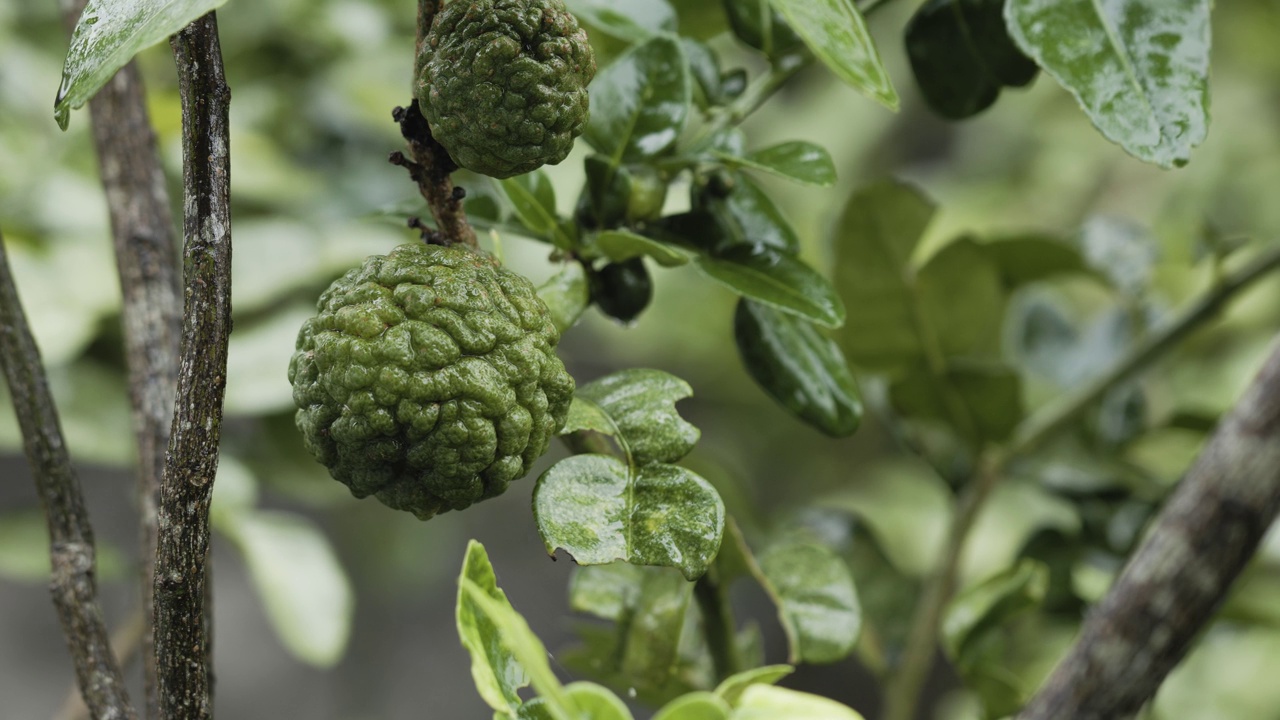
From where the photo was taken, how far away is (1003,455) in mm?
855

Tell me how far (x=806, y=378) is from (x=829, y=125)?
160 centimetres

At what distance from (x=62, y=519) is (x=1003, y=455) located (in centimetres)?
64

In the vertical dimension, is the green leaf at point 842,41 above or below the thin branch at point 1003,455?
above

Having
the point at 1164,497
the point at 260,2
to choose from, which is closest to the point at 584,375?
the point at 260,2

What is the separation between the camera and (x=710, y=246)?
1.86ft

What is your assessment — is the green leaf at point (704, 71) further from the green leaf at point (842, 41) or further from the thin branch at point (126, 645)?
the thin branch at point (126, 645)

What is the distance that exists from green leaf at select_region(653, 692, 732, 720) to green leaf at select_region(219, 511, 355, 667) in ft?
2.00

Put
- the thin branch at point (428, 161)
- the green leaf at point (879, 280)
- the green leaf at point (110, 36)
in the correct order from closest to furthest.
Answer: the green leaf at point (110, 36)
the thin branch at point (428, 161)
the green leaf at point (879, 280)

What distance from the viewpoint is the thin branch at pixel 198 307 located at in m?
0.38

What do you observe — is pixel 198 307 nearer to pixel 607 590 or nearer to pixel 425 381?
pixel 425 381

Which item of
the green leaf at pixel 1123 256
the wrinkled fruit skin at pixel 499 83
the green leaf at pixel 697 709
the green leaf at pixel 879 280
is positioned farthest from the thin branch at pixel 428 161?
the green leaf at pixel 1123 256

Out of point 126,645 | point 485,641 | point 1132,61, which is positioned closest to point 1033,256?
point 1132,61

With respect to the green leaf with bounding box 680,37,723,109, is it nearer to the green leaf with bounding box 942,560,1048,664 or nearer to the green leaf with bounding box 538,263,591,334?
the green leaf with bounding box 538,263,591,334

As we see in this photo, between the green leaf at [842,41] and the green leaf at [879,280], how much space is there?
412 millimetres
